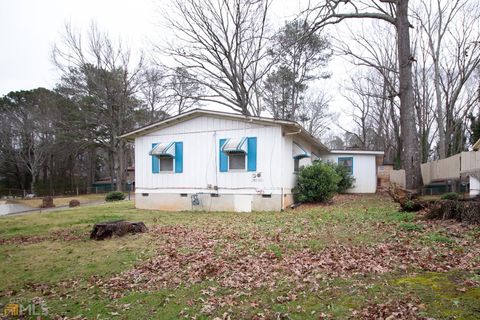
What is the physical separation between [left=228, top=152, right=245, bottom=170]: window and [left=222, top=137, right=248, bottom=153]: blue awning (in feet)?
1.41

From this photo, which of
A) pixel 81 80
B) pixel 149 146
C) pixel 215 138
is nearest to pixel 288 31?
pixel 215 138

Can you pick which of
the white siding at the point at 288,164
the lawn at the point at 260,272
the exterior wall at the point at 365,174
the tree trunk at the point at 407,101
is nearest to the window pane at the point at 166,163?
the white siding at the point at 288,164

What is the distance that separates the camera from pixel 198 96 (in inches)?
921

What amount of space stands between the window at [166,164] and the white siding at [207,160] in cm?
→ 26

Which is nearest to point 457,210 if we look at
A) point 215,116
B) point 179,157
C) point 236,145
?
point 236,145

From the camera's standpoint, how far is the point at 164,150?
14.0 meters

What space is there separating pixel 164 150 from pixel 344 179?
11.8m

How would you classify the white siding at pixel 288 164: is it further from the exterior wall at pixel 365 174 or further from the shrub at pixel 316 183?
the exterior wall at pixel 365 174

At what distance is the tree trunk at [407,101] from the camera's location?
13672 millimetres

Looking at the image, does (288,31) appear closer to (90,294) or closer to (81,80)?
(90,294)

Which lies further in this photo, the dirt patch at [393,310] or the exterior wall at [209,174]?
the exterior wall at [209,174]

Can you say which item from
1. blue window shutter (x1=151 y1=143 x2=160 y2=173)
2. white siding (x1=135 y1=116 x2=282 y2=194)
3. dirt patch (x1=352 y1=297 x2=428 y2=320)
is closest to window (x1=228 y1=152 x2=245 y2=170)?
white siding (x1=135 y1=116 x2=282 y2=194)

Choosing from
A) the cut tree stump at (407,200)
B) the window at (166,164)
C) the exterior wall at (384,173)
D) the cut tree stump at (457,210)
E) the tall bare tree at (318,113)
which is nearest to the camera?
the cut tree stump at (457,210)

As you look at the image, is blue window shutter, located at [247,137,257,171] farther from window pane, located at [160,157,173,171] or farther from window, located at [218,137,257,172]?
window pane, located at [160,157,173,171]
